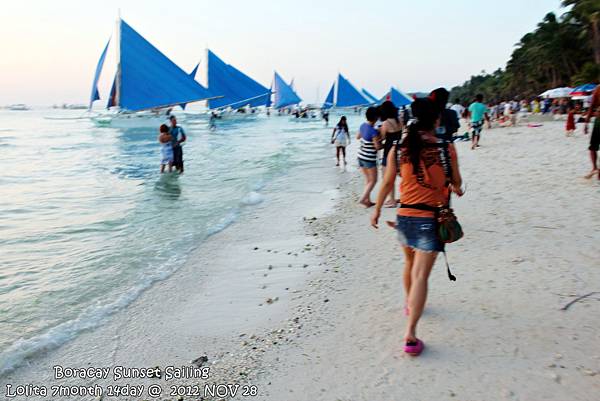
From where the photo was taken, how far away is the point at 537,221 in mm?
4988

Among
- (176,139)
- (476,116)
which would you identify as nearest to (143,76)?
(176,139)

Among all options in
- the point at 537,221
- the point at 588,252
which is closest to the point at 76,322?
the point at 588,252

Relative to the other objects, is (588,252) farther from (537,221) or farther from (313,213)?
(313,213)

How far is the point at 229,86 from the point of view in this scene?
46.5 meters

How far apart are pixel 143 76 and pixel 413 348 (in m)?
27.3

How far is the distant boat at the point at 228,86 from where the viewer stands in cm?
4459

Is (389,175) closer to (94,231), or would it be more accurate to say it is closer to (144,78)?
(94,231)

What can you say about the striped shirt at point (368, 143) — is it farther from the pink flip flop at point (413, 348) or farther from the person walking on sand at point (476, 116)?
the person walking on sand at point (476, 116)

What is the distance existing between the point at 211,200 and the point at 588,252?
673 centimetres

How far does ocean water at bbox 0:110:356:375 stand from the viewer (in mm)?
3916

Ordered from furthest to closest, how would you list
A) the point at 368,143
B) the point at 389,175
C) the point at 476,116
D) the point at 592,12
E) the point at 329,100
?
the point at 329,100 < the point at 592,12 < the point at 476,116 < the point at 368,143 < the point at 389,175

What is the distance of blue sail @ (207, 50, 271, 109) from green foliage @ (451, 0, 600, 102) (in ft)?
97.7

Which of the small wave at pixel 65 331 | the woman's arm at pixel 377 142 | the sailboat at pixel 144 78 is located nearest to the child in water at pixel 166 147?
the woman's arm at pixel 377 142

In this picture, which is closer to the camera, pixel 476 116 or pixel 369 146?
pixel 369 146
